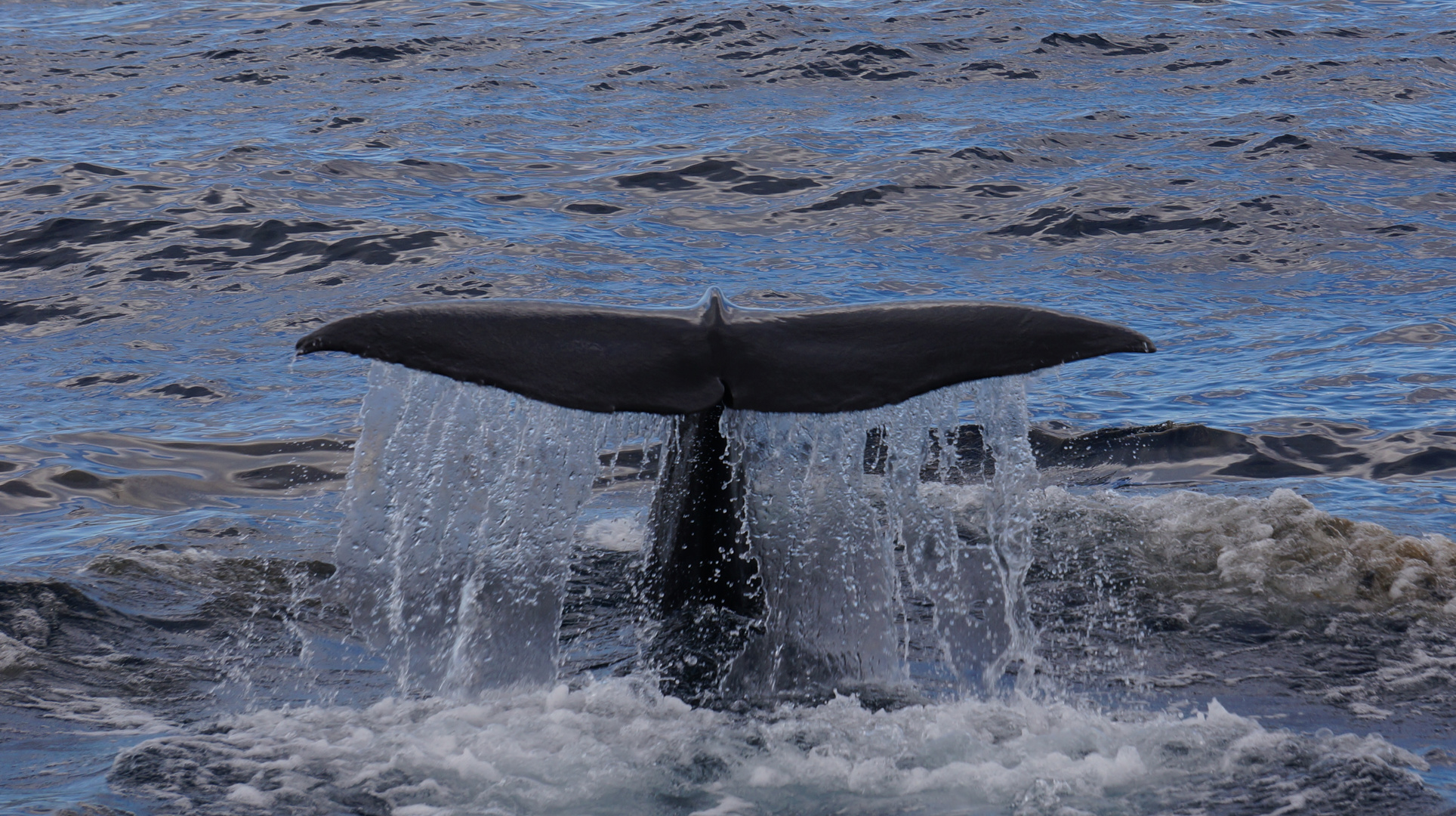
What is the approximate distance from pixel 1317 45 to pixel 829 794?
76.3 ft

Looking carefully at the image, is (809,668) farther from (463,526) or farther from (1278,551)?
(1278,551)

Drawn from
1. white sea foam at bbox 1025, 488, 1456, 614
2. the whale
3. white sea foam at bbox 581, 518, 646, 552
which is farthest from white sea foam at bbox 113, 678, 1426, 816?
white sea foam at bbox 581, 518, 646, 552

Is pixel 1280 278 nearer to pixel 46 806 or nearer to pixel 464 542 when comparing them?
pixel 464 542

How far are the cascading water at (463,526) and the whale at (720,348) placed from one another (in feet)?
1.22

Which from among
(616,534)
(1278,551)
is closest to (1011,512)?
(1278,551)

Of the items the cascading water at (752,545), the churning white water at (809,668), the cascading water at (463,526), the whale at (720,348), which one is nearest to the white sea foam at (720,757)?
the churning white water at (809,668)

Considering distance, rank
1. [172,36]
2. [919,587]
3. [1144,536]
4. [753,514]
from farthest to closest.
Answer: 1. [172,36]
2. [1144,536]
3. [919,587]
4. [753,514]

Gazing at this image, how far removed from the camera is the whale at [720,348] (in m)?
4.57

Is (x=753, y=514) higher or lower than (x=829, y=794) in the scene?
higher

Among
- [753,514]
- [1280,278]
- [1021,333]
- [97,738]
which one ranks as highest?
[1021,333]

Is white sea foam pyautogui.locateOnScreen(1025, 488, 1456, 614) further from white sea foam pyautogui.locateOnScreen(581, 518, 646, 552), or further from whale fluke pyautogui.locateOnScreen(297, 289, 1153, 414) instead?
whale fluke pyautogui.locateOnScreen(297, 289, 1153, 414)

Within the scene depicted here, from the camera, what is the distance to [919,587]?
7.07 meters

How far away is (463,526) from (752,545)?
254 centimetres

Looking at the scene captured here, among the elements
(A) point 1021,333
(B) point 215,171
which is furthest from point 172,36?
(A) point 1021,333
